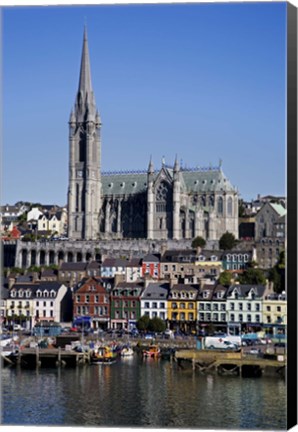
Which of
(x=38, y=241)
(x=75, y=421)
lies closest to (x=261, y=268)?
(x=38, y=241)

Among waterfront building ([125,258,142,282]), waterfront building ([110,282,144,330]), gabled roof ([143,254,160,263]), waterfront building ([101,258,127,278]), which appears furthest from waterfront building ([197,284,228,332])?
gabled roof ([143,254,160,263])

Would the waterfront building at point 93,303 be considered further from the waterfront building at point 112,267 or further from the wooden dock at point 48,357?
the wooden dock at point 48,357

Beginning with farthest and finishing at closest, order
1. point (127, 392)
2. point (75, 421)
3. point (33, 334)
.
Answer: point (33, 334), point (127, 392), point (75, 421)

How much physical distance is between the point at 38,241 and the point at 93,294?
11563 mm

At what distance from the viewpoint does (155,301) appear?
22.7 meters

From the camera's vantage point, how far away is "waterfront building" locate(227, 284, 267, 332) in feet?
68.5

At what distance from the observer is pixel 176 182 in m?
37.0

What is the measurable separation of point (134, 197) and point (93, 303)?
15972mm

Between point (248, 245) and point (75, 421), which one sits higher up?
point (248, 245)

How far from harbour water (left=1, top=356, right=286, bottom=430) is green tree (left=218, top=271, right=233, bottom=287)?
568 centimetres

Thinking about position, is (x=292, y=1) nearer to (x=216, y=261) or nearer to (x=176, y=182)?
(x=216, y=261)

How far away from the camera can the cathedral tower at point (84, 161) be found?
127ft

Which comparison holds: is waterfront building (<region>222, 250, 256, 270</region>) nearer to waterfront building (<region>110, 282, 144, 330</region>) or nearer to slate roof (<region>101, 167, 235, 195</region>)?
waterfront building (<region>110, 282, 144, 330</region>)

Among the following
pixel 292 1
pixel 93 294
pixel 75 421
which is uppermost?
pixel 292 1
